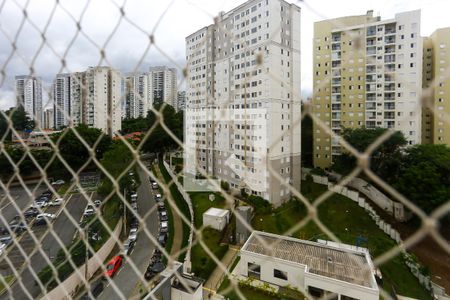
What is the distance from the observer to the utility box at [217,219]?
5550mm

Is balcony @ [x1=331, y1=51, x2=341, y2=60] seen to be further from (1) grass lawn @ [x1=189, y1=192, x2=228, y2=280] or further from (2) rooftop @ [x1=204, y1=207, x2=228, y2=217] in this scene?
(2) rooftop @ [x1=204, y1=207, x2=228, y2=217]

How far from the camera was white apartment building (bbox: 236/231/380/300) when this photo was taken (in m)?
3.07

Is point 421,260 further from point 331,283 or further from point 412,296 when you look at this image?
point 331,283

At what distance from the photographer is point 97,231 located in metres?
4.42

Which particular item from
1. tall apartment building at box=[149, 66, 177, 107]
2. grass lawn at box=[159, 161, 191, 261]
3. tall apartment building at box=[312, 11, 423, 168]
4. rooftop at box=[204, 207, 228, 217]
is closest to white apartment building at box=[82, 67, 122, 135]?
tall apartment building at box=[149, 66, 177, 107]

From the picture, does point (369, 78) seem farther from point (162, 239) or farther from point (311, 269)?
point (162, 239)

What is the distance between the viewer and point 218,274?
4438 mm

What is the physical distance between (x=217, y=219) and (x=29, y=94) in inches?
189

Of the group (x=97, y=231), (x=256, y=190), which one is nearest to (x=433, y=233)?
(x=97, y=231)

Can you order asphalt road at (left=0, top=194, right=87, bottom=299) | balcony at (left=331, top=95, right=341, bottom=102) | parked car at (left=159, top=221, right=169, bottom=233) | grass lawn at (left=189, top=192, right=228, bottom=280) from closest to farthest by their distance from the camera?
asphalt road at (left=0, top=194, right=87, bottom=299), grass lawn at (left=189, top=192, right=228, bottom=280), parked car at (left=159, top=221, right=169, bottom=233), balcony at (left=331, top=95, right=341, bottom=102)

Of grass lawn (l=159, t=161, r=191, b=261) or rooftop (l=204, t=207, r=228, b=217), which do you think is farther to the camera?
rooftop (l=204, t=207, r=228, b=217)

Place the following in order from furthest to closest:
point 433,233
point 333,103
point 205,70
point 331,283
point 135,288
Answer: point 333,103, point 205,70, point 135,288, point 331,283, point 433,233

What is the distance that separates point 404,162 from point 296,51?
3.60 m

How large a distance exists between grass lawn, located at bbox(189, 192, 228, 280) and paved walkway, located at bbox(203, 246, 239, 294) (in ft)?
0.23
